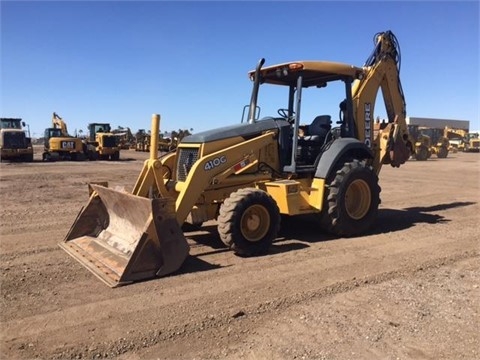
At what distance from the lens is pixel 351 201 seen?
7.68 meters

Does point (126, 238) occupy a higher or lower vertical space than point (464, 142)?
lower

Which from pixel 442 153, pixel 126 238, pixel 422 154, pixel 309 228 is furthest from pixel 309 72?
pixel 442 153

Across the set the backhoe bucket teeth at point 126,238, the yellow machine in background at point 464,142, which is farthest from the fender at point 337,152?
the yellow machine in background at point 464,142

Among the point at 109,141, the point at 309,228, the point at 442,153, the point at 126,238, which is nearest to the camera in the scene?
the point at 126,238

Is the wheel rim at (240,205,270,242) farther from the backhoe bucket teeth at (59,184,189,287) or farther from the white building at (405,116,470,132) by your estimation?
the white building at (405,116,470,132)

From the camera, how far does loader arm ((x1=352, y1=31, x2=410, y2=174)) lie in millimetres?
8250

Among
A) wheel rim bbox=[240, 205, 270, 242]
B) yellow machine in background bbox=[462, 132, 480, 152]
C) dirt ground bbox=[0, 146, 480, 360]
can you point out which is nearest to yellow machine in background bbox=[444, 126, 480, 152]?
yellow machine in background bbox=[462, 132, 480, 152]

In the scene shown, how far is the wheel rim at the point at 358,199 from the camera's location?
7555mm

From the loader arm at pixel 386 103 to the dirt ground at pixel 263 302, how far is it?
1.83 m

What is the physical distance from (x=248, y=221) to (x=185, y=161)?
142 cm

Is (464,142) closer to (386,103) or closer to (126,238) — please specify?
(386,103)

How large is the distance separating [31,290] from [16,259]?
1.33 m

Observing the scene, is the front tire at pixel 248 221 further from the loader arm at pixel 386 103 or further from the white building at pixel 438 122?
the white building at pixel 438 122

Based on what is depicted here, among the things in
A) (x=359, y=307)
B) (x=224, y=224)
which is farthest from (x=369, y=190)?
(x=359, y=307)
